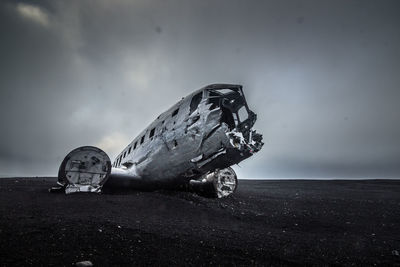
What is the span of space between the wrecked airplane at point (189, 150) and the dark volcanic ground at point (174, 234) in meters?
0.82

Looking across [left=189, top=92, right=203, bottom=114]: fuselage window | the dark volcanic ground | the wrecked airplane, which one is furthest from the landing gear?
[left=189, top=92, right=203, bottom=114]: fuselage window

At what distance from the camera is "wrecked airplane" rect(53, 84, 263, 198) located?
6645 millimetres

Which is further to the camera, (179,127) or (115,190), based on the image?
(115,190)

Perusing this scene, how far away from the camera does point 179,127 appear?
7.37m

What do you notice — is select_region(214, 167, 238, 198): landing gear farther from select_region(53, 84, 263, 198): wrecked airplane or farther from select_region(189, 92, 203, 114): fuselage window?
select_region(189, 92, 203, 114): fuselage window

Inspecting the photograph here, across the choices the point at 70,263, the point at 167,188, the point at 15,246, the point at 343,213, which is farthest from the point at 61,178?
the point at 343,213

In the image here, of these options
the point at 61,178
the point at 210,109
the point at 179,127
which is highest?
the point at 210,109

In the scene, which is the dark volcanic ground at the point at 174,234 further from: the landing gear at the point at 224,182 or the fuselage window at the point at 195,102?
the fuselage window at the point at 195,102

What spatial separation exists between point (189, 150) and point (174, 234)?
3148mm

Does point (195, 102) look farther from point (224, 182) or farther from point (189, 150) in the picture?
point (224, 182)

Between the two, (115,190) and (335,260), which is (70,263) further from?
(115,190)

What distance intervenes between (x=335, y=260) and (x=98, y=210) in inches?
176

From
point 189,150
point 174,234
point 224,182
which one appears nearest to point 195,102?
point 189,150

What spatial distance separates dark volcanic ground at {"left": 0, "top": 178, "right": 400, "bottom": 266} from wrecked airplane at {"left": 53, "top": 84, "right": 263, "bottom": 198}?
0.82 meters
